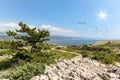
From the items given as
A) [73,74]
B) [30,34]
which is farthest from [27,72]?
[30,34]

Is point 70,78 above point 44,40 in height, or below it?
below

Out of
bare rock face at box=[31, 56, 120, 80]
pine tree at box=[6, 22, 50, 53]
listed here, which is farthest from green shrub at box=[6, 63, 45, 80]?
pine tree at box=[6, 22, 50, 53]

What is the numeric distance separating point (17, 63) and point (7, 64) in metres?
3.55

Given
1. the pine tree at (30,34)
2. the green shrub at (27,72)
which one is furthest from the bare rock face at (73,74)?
the pine tree at (30,34)

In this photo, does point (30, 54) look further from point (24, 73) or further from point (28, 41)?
point (24, 73)

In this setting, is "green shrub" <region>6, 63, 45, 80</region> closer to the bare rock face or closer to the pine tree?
the bare rock face

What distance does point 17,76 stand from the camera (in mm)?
23750

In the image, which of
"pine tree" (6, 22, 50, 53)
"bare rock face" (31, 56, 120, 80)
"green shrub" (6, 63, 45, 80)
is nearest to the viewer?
"bare rock face" (31, 56, 120, 80)

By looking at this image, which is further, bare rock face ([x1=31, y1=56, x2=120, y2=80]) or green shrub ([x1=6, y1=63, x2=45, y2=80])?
green shrub ([x1=6, y1=63, x2=45, y2=80])

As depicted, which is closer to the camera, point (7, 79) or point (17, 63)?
point (7, 79)

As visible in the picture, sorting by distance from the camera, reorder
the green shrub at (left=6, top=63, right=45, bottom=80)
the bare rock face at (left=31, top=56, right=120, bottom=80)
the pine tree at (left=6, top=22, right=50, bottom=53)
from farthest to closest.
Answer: the pine tree at (left=6, top=22, right=50, bottom=53) → the green shrub at (left=6, top=63, right=45, bottom=80) → the bare rock face at (left=31, top=56, right=120, bottom=80)

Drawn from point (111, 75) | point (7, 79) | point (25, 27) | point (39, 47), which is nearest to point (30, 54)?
point (39, 47)

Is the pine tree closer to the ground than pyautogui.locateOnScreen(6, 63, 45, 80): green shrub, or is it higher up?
higher up

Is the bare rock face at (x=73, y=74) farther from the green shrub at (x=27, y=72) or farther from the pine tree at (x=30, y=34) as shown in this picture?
the pine tree at (x=30, y=34)
